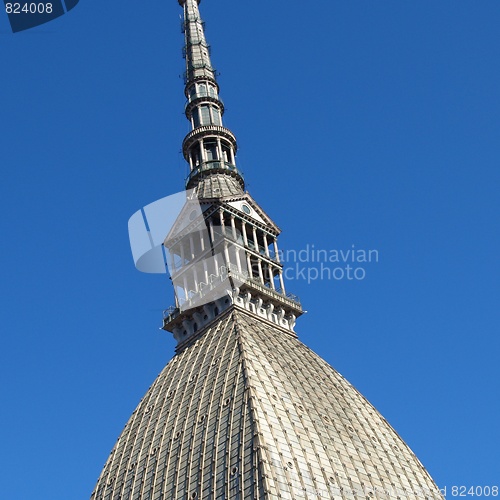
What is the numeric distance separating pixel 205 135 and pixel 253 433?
38806mm

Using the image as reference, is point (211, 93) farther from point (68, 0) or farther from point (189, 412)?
point (68, 0)

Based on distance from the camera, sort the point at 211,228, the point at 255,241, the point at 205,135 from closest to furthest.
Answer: the point at 211,228 → the point at 255,241 → the point at 205,135

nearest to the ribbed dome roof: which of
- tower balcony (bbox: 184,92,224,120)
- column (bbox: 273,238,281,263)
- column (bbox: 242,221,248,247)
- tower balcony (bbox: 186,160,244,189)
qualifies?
column (bbox: 242,221,248,247)

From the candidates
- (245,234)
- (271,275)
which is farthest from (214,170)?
(271,275)

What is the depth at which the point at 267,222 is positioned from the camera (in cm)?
8356

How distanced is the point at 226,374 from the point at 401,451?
1308 centimetres

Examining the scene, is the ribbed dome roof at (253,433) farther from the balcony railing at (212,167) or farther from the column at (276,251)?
the balcony railing at (212,167)

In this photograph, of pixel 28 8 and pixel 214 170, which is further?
pixel 214 170

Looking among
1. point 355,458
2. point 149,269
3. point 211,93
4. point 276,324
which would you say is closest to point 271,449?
point 355,458

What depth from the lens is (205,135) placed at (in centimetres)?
9000
